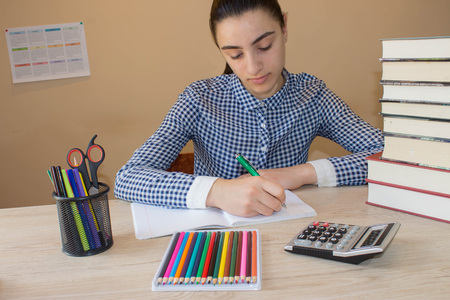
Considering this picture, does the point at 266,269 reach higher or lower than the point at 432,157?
lower

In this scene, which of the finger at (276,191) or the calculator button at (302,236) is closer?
the calculator button at (302,236)

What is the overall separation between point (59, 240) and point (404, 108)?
2.37 feet

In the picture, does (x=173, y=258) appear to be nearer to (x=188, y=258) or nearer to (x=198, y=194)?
(x=188, y=258)

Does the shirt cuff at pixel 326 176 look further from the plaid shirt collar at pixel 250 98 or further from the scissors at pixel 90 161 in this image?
the scissors at pixel 90 161

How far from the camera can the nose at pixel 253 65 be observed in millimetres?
1185

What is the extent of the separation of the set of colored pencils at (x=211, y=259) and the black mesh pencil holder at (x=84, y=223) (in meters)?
0.13

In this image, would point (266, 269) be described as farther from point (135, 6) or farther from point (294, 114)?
point (135, 6)

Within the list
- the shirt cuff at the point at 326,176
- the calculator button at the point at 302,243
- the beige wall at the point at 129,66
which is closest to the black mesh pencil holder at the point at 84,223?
the calculator button at the point at 302,243

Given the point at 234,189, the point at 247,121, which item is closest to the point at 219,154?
the point at 247,121

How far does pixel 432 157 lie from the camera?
32.6 inches

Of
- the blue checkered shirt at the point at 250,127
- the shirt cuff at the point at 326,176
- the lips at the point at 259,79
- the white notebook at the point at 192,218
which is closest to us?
the white notebook at the point at 192,218

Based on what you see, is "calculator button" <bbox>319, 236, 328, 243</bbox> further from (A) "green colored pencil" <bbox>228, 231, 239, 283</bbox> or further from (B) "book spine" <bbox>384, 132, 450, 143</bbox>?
(B) "book spine" <bbox>384, 132, 450, 143</bbox>

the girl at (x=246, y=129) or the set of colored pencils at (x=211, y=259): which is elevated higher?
the girl at (x=246, y=129)

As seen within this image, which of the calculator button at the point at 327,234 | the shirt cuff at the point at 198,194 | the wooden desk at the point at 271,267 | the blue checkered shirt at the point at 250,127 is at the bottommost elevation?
the wooden desk at the point at 271,267
